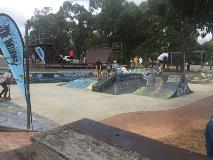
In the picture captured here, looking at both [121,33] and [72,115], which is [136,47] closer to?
[121,33]

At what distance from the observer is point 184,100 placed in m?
17.4

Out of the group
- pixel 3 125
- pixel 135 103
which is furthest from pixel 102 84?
pixel 3 125

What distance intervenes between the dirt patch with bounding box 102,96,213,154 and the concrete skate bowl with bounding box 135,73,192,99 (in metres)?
3.92

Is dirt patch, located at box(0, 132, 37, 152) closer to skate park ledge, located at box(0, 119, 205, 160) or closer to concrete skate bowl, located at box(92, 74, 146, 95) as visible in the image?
skate park ledge, located at box(0, 119, 205, 160)

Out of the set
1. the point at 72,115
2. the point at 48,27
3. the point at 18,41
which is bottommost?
the point at 72,115

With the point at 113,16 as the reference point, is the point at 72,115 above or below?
below

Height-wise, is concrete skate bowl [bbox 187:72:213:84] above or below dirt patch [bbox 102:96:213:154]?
above

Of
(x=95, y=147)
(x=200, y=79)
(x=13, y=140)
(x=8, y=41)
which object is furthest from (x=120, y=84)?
(x=95, y=147)

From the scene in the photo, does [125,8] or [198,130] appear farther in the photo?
[125,8]

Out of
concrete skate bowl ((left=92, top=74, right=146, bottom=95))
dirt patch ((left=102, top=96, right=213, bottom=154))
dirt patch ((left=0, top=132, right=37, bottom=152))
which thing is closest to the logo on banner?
dirt patch ((left=0, top=132, right=37, bottom=152))

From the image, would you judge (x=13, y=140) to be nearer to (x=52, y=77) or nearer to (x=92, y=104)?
(x=92, y=104)

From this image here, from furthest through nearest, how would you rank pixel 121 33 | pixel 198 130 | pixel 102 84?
pixel 121 33, pixel 102 84, pixel 198 130

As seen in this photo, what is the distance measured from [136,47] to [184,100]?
3436 cm

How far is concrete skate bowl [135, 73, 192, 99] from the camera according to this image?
733 inches
